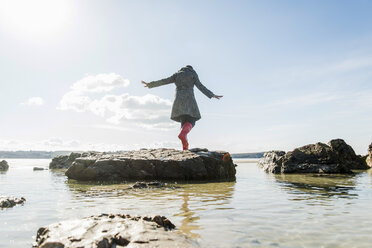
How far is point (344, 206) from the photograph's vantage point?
426 centimetres

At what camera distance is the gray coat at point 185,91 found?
11.2m

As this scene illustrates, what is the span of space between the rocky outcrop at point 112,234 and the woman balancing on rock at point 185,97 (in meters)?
8.33

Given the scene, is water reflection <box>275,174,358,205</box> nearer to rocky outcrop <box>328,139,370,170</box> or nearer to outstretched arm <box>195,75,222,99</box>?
outstretched arm <box>195,75,222,99</box>

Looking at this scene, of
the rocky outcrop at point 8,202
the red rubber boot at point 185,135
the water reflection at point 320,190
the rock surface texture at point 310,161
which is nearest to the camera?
the rocky outcrop at point 8,202

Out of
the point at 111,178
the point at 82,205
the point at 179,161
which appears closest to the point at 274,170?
the point at 179,161

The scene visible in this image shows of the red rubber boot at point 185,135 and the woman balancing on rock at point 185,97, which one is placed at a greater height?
the woman balancing on rock at point 185,97

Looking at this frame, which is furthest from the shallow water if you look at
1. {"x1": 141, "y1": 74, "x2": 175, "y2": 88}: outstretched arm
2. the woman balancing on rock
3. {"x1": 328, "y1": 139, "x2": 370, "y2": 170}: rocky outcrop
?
{"x1": 328, "y1": 139, "x2": 370, "y2": 170}: rocky outcrop

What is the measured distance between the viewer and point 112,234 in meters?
2.38

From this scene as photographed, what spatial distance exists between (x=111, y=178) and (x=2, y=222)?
571 centimetres

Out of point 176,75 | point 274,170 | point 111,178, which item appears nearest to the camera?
point 111,178

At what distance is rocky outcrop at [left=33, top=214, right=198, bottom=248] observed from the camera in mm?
2250

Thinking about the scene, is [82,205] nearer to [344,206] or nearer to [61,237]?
[61,237]

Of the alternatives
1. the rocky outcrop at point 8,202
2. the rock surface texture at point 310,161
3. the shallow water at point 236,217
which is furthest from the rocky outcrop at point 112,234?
the rock surface texture at point 310,161

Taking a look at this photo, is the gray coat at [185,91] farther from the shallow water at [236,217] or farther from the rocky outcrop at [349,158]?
the rocky outcrop at [349,158]
